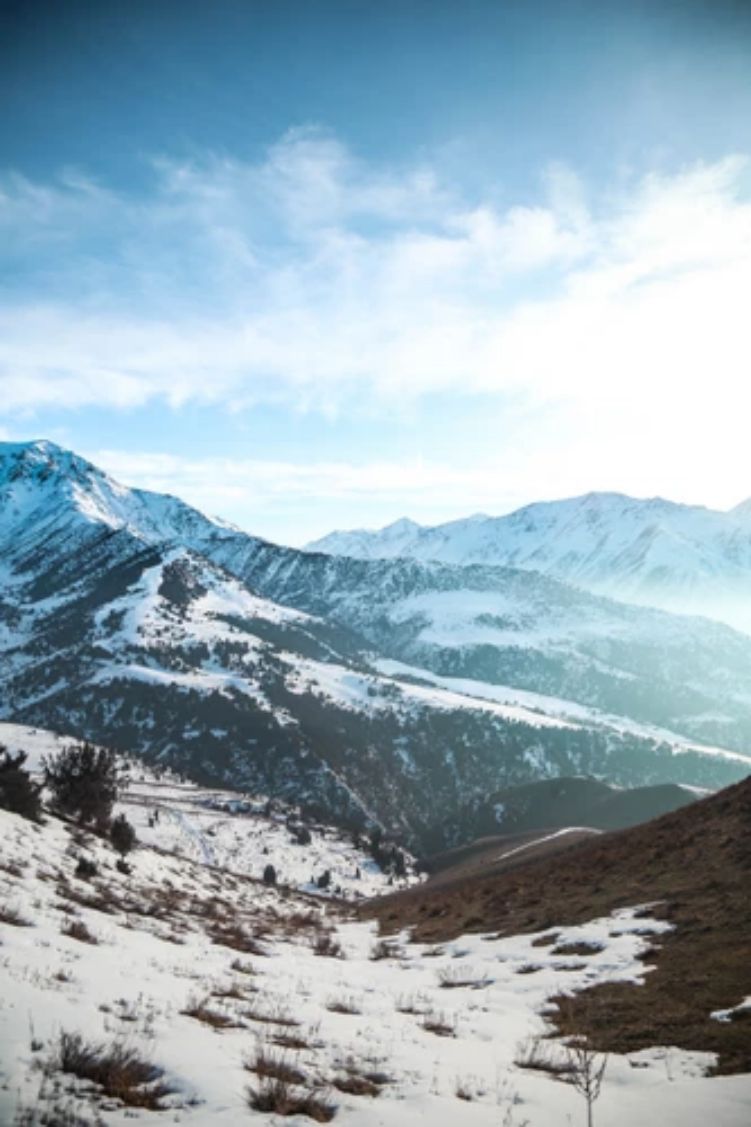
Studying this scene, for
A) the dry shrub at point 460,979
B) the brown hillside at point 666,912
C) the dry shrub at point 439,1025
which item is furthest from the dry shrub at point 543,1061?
the dry shrub at point 460,979

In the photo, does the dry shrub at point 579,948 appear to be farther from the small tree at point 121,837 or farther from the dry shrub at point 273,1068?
the small tree at point 121,837

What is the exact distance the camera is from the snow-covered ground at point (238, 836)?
9500 centimetres

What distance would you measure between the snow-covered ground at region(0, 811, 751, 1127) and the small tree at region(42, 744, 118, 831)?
544 inches

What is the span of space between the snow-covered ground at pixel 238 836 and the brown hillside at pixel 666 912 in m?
60.1

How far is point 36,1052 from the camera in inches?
254

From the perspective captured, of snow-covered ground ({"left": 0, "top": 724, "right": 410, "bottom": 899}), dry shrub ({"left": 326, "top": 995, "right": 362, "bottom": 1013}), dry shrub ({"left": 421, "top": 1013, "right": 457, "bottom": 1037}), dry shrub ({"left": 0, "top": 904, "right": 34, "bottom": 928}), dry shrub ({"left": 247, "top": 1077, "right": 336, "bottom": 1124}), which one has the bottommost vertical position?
snow-covered ground ({"left": 0, "top": 724, "right": 410, "bottom": 899})

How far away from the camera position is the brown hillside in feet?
33.7

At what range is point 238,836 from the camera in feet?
367

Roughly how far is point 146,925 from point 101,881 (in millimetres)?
4892

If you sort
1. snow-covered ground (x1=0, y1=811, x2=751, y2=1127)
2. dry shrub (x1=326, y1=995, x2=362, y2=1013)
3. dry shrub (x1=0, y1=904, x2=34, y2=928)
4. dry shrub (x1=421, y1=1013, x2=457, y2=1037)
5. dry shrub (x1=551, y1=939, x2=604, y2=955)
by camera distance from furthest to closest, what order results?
dry shrub (x1=551, y1=939, x2=604, y2=955)
dry shrub (x1=326, y1=995, x2=362, y2=1013)
dry shrub (x1=0, y1=904, x2=34, y2=928)
dry shrub (x1=421, y1=1013, x2=457, y2=1037)
snow-covered ground (x1=0, y1=811, x2=751, y2=1127)

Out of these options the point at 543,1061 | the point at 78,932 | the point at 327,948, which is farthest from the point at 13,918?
the point at 327,948

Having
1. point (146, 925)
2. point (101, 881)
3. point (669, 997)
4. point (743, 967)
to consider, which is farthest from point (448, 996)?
point (101, 881)

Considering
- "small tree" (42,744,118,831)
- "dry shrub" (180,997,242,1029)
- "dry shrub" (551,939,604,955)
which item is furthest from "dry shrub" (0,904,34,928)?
"small tree" (42,744,118,831)

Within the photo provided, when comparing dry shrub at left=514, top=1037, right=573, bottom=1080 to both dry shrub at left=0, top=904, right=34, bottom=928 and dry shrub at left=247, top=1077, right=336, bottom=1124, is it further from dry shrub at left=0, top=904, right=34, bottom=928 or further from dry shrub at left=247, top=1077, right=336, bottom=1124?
dry shrub at left=0, top=904, right=34, bottom=928
